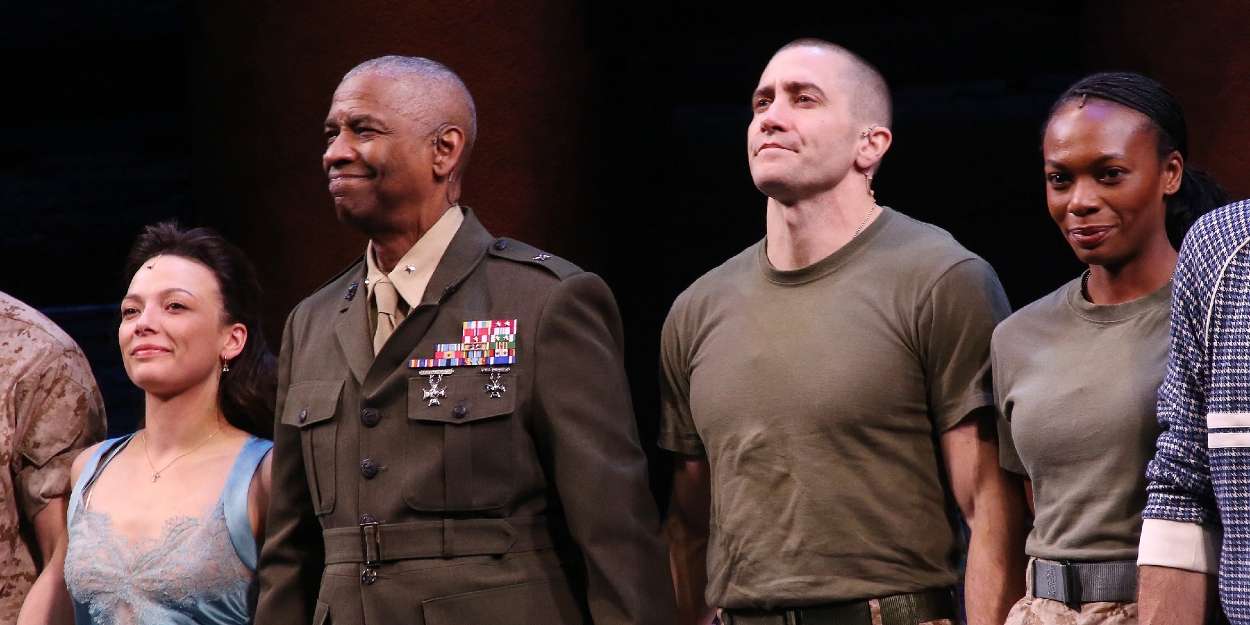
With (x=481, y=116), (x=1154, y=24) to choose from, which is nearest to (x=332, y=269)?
(x=481, y=116)

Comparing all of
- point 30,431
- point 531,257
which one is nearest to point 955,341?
point 531,257

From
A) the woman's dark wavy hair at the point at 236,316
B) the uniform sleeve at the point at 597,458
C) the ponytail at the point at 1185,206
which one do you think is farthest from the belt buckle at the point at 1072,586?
the woman's dark wavy hair at the point at 236,316

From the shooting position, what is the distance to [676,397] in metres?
2.83

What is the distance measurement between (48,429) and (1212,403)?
7.96ft

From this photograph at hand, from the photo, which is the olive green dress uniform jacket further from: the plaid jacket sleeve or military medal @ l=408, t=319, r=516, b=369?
the plaid jacket sleeve

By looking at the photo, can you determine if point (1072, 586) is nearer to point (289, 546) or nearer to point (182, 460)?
point (289, 546)

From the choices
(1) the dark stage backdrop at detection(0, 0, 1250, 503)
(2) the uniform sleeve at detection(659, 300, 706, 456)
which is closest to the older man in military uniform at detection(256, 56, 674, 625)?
(2) the uniform sleeve at detection(659, 300, 706, 456)

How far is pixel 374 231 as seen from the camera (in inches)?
107

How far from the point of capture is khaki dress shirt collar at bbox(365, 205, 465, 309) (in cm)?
269

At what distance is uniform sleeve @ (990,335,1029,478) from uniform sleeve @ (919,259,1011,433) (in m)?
0.04

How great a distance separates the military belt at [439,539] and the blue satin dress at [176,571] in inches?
21.5

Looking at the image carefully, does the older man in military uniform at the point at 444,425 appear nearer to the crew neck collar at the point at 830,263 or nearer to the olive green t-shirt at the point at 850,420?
the olive green t-shirt at the point at 850,420

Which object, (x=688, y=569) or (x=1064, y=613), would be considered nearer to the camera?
(x=1064, y=613)

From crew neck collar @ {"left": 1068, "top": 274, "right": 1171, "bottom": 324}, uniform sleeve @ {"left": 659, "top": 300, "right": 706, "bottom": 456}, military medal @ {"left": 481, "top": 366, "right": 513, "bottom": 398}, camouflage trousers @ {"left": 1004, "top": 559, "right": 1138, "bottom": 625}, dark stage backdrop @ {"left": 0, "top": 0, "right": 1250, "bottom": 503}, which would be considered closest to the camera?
camouflage trousers @ {"left": 1004, "top": 559, "right": 1138, "bottom": 625}
